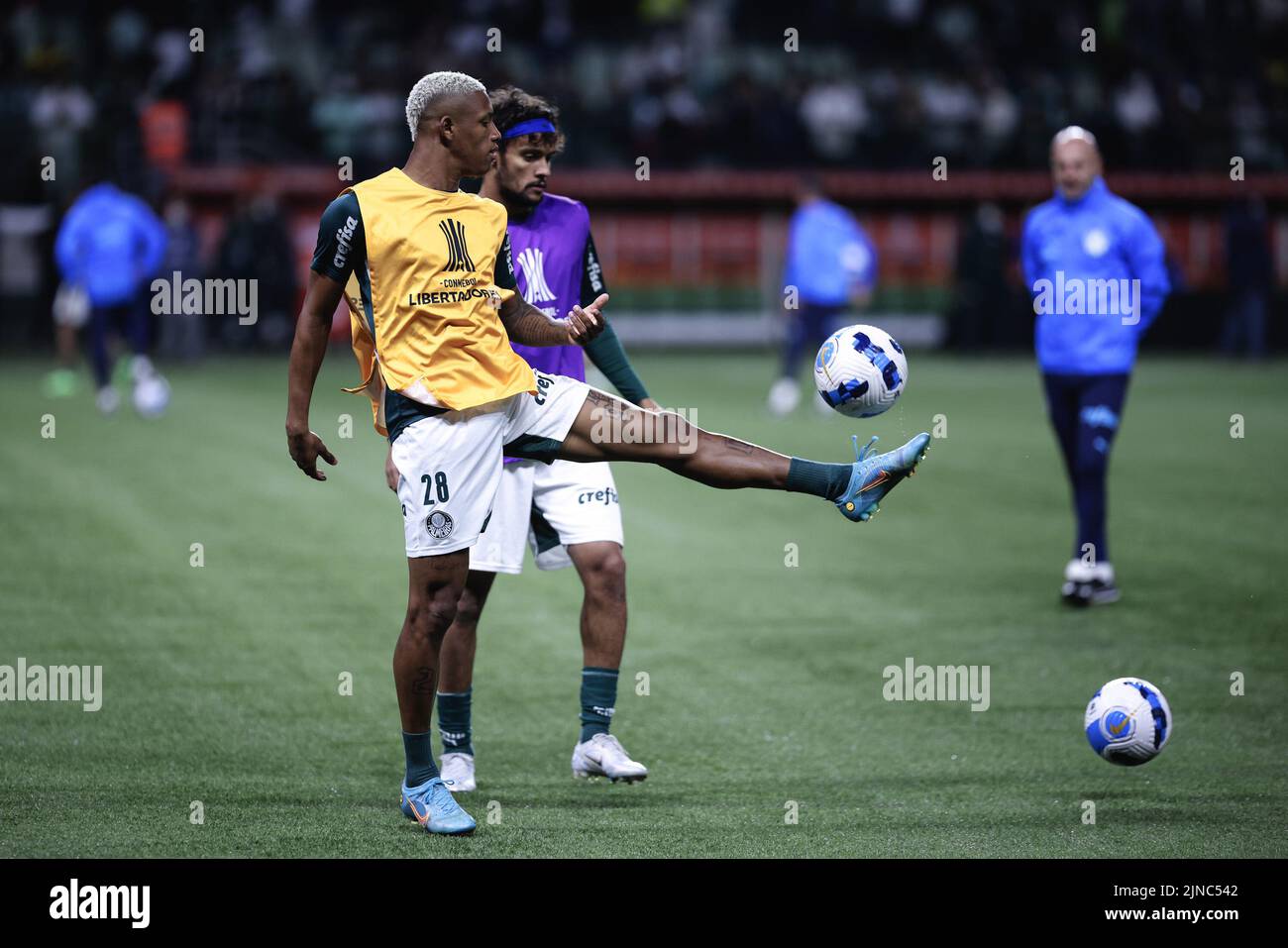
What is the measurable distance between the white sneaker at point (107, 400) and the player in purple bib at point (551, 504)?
14034 millimetres

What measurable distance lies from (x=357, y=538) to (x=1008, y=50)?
26146 millimetres

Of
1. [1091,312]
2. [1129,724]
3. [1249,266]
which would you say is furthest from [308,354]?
[1249,266]

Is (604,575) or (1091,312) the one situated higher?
(1091,312)

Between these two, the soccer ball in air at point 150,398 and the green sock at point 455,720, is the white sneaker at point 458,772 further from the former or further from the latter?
the soccer ball in air at point 150,398

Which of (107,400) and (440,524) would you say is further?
(107,400)

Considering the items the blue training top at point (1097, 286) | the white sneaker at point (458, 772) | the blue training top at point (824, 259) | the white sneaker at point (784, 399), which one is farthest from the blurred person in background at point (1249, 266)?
the white sneaker at point (458, 772)

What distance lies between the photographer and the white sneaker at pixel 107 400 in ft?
65.3

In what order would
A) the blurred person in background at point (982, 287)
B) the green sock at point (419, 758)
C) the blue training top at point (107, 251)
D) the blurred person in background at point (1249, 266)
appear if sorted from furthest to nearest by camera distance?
the blurred person in background at point (982, 287) → the blurred person in background at point (1249, 266) → the blue training top at point (107, 251) → the green sock at point (419, 758)

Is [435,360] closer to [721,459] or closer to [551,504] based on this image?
[721,459]

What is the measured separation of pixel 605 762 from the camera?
6605mm

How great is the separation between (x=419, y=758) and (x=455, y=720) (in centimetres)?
68

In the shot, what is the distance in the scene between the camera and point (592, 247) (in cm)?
700

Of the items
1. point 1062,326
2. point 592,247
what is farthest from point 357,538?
point 592,247

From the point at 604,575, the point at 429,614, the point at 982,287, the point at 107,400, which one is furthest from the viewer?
the point at 982,287
